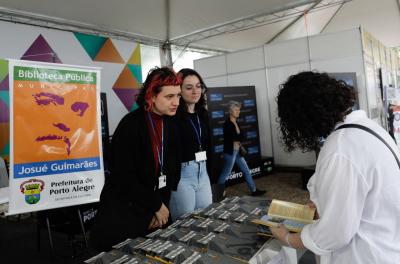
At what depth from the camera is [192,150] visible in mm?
1929

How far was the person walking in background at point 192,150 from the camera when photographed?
1774mm

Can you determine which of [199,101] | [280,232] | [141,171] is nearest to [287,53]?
[199,101]

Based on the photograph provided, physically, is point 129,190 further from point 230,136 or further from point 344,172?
point 230,136

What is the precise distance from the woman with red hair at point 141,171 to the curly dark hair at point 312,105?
2.11ft

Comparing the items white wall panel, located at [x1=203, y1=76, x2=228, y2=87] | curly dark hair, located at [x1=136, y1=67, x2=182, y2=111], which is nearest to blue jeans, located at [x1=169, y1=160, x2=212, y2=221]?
curly dark hair, located at [x1=136, y1=67, x2=182, y2=111]

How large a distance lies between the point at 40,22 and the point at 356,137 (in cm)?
512

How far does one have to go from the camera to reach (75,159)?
2219mm

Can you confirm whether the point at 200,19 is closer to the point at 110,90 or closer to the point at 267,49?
the point at 267,49

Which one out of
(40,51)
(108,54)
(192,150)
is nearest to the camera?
(192,150)

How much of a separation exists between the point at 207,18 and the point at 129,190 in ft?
18.6

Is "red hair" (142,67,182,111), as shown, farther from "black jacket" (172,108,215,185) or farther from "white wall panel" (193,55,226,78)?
"white wall panel" (193,55,226,78)

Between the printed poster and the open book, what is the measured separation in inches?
54.0


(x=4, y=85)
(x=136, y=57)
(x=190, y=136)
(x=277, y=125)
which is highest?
(x=136, y=57)

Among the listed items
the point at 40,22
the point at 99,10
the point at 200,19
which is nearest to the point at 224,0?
the point at 200,19
